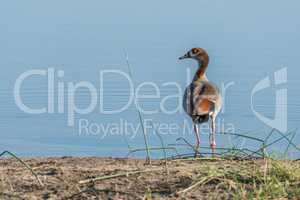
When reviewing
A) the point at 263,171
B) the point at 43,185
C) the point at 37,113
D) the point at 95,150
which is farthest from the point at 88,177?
the point at 37,113

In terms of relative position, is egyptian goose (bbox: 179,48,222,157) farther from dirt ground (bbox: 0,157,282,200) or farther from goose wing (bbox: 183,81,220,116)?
dirt ground (bbox: 0,157,282,200)

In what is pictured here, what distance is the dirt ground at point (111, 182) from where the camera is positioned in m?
4.88

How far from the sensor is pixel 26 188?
5.09 metres

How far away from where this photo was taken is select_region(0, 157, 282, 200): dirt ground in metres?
4.88

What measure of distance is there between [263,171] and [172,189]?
1.58ft

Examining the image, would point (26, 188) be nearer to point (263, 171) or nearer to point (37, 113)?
point (263, 171)
